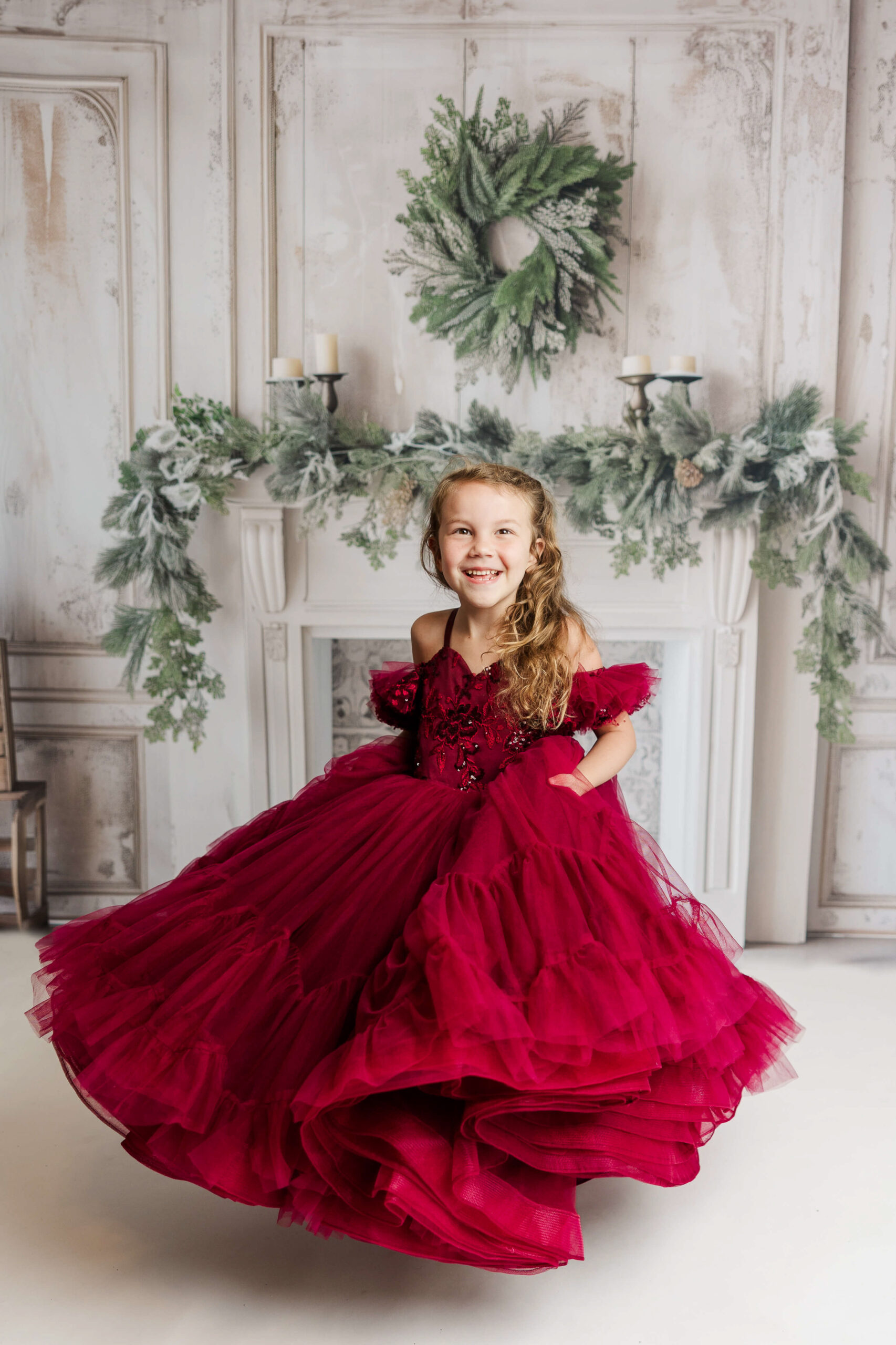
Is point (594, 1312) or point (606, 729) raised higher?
point (606, 729)

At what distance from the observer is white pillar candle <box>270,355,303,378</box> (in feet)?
8.63

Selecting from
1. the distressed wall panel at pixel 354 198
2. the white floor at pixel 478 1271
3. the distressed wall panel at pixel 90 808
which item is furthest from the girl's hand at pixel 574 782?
the distressed wall panel at pixel 90 808

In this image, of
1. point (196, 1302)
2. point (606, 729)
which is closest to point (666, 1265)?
point (196, 1302)

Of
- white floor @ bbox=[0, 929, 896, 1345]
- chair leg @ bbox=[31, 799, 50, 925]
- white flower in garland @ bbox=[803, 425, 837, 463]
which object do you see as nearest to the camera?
white floor @ bbox=[0, 929, 896, 1345]

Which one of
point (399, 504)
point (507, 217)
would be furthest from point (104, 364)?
point (507, 217)

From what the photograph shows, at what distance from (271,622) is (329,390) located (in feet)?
2.16

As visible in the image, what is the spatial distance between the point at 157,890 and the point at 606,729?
0.82 m

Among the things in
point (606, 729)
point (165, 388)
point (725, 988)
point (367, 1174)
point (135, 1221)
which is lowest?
point (135, 1221)

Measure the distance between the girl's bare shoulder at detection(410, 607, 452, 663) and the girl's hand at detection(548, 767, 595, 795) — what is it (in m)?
0.41

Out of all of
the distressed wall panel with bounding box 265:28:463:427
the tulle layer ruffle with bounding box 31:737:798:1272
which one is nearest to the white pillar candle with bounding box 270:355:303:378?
the distressed wall panel with bounding box 265:28:463:427

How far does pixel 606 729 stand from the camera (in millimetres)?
1781

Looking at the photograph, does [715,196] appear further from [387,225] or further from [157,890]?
[157,890]

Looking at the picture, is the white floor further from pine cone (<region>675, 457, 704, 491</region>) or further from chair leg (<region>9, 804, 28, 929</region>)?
pine cone (<region>675, 457, 704, 491</region>)

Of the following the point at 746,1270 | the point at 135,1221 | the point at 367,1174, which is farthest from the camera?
the point at 135,1221
